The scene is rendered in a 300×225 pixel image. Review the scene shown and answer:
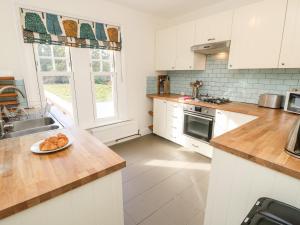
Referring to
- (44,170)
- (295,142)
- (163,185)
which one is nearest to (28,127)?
(44,170)

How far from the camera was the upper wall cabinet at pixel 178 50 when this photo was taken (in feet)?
9.67

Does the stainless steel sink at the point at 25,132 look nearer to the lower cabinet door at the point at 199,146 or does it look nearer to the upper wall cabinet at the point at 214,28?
the lower cabinet door at the point at 199,146

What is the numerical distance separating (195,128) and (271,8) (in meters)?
1.85

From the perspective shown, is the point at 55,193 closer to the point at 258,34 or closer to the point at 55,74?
the point at 55,74

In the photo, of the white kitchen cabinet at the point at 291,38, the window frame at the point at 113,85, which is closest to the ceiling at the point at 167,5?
the window frame at the point at 113,85

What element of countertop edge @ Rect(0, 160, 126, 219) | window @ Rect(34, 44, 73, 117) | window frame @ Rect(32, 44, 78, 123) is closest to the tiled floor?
countertop edge @ Rect(0, 160, 126, 219)

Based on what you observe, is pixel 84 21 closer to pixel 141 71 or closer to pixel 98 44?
pixel 98 44

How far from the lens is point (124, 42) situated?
3.08 m

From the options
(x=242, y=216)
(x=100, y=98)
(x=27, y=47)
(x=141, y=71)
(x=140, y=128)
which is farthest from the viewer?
(x=140, y=128)

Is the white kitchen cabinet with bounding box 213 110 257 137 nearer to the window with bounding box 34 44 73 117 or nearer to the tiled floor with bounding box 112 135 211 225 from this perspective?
the tiled floor with bounding box 112 135 211 225

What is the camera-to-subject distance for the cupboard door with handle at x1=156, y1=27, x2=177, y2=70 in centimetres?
320

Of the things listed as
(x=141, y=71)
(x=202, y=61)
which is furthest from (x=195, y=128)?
(x=141, y=71)

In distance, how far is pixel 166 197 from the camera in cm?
194

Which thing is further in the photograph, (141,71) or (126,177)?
(141,71)
